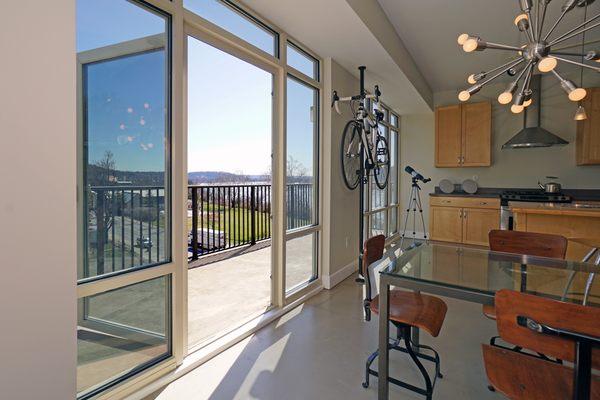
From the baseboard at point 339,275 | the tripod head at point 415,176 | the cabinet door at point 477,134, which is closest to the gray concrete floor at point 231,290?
the baseboard at point 339,275

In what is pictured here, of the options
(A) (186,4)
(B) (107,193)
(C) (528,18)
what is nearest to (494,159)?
(C) (528,18)

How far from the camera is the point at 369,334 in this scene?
2.52 m

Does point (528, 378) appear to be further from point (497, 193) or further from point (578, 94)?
point (497, 193)

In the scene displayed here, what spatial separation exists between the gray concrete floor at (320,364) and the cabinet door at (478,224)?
9.83ft

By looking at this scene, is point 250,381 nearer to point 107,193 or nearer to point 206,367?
point 206,367

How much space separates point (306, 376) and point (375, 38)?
294 cm

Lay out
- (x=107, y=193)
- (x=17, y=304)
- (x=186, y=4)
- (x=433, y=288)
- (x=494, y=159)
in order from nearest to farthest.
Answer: (x=17, y=304), (x=433, y=288), (x=107, y=193), (x=186, y=4), (x=494, y=159)

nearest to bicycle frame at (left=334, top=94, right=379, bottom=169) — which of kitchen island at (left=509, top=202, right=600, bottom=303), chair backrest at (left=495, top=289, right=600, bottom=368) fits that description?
kitchen island at (left=509, top=202, right=600, bottom=303)

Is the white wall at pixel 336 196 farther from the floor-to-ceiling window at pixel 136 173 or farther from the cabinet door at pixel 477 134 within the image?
the cabinet door at pixel 477 134

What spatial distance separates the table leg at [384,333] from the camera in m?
1.64

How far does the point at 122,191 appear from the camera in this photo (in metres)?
1.76

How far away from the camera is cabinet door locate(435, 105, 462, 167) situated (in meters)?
5.86

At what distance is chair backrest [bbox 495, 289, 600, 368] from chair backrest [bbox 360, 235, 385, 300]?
2.77 ft

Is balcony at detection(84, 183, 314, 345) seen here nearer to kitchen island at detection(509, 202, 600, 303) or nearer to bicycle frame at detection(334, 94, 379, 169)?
bicycle frame at detection(334, 94, 379, 169)
